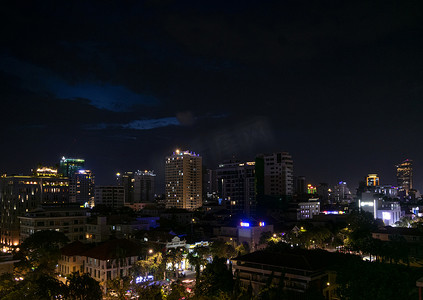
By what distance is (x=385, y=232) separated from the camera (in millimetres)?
52438

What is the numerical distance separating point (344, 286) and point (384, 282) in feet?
8.90

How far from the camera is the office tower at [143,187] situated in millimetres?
177375

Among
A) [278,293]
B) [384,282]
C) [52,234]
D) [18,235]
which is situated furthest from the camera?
[18,235]

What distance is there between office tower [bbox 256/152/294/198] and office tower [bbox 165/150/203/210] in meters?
27.5

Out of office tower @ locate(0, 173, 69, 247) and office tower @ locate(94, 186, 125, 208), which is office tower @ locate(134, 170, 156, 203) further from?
office tower @ locate(0, 173, 69, 247)

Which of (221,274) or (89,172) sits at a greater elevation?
(89,172)

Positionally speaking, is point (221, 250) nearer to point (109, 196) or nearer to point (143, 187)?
point (109, 196)

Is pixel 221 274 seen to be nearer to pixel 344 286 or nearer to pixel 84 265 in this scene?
pixel 344 286

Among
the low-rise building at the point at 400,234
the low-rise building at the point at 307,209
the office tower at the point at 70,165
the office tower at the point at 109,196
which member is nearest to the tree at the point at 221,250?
the low-rise building at the point at 400,234

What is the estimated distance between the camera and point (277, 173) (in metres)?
110

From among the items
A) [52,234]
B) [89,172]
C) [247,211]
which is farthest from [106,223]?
[89,172]

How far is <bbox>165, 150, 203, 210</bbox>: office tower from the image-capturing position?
126 meters

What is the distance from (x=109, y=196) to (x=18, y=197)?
64.7 m

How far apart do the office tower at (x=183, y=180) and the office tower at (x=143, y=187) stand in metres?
50.4
